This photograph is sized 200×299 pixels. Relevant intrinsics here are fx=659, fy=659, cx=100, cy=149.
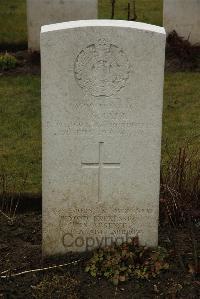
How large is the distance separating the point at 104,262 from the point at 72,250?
0.97ft

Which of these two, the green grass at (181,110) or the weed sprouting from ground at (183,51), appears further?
the weed sprouting from ground at (183,51)

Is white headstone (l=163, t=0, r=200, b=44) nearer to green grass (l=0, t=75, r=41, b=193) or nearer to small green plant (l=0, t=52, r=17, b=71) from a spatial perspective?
green grass (l=0, t=75, r=41, b=193)

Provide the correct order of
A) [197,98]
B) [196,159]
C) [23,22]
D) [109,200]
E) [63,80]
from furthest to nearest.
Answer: [23,22]
[197,98]
[196,159]
[109,200]
[63,80]

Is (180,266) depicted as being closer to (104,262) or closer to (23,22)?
(104,262)

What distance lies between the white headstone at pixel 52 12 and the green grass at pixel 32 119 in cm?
109

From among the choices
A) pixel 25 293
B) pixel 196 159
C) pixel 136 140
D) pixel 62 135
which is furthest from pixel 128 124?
pixel 196 159

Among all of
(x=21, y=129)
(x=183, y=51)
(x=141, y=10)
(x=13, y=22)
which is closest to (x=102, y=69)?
(x=21, y=129)

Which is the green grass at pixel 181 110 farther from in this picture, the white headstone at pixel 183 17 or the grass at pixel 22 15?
the grass at pixel 22 15

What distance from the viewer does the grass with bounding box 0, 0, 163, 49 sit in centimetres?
1179

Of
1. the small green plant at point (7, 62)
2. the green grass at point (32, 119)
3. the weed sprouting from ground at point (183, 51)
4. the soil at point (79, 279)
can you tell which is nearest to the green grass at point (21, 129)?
the green grass at point (32, 119)

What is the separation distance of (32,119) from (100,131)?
3.75m

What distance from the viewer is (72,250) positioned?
4.78m

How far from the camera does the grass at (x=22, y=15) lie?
11.8 metres

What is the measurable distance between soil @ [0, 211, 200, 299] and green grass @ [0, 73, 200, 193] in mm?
1289
